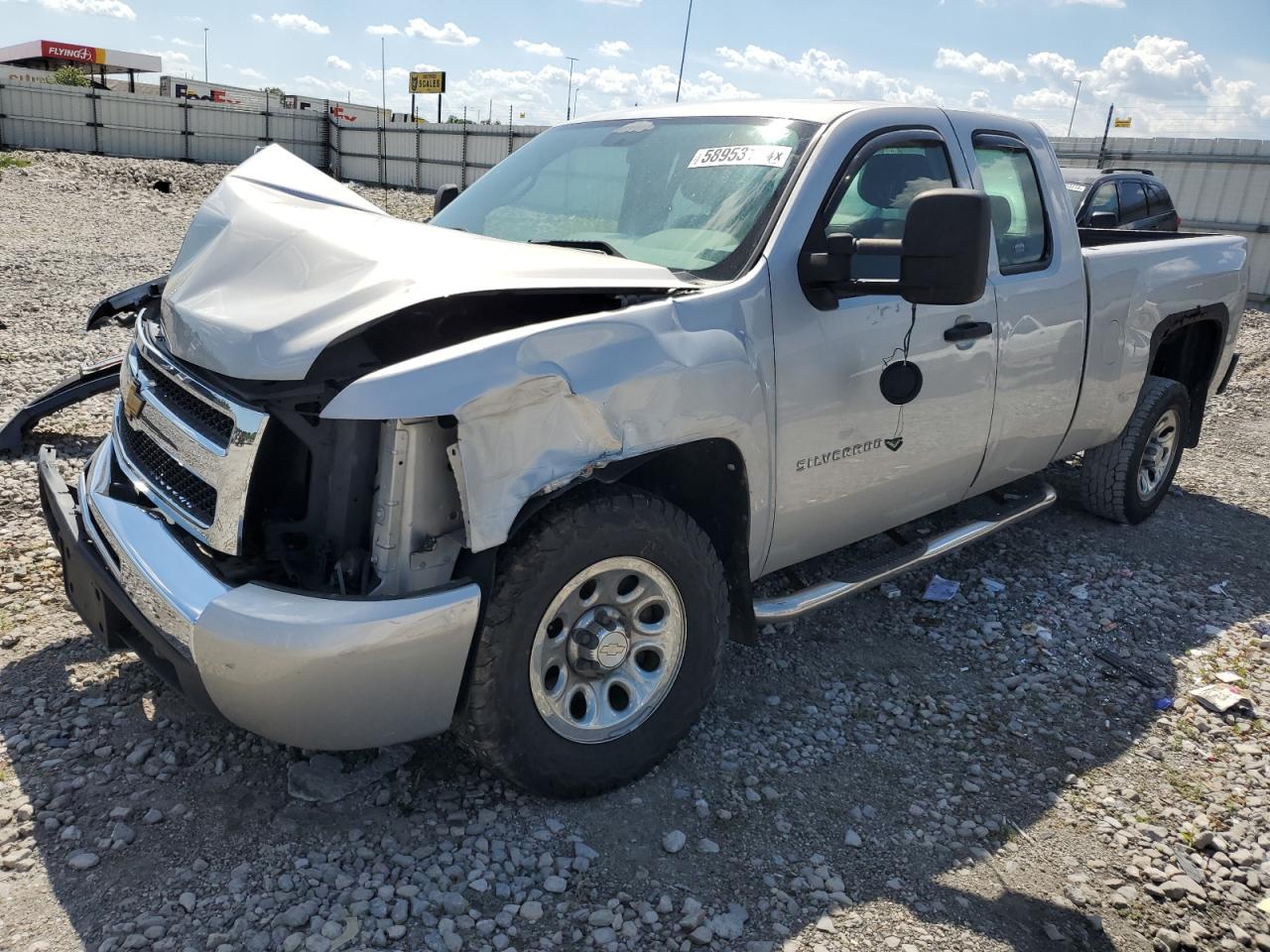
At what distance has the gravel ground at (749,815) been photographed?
2441 mm

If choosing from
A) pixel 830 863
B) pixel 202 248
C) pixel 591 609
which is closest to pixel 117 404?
pixel 202 248

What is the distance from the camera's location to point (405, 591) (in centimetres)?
240

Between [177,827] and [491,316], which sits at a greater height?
[491,316]

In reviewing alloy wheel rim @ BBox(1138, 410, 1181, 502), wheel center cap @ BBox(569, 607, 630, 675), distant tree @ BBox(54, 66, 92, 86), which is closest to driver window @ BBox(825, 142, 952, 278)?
wheel center cap @ BBox(569, 607, 630, 675)

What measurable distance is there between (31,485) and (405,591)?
11.1ft

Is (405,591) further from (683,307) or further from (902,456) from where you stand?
(902,456)

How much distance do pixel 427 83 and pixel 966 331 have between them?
61.2 m

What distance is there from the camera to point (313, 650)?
2234mm

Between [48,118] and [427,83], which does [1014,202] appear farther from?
[427,83]

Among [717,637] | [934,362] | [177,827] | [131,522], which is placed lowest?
[177,827]

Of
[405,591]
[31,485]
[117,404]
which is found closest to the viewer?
[405,591]

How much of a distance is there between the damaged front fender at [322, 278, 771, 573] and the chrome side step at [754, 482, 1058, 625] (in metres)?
0.50

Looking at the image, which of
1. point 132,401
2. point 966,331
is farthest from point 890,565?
point 132,401

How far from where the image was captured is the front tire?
8.21 ft
